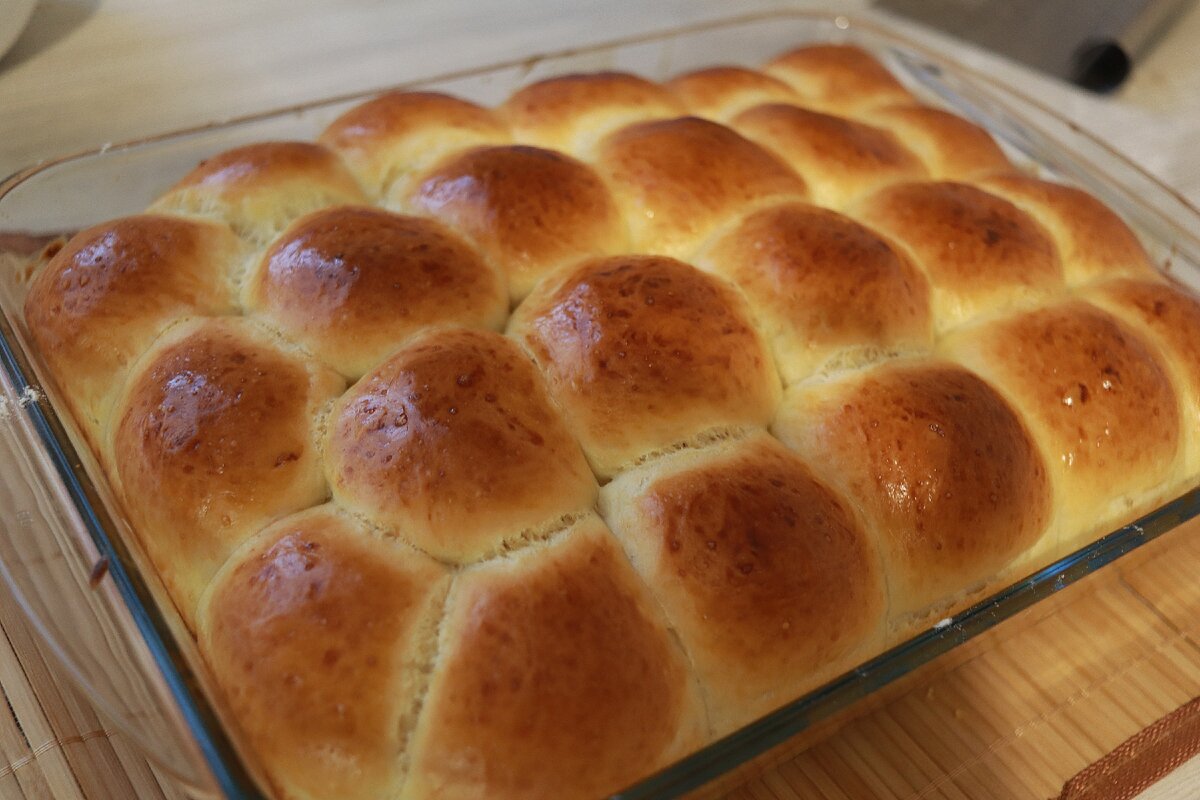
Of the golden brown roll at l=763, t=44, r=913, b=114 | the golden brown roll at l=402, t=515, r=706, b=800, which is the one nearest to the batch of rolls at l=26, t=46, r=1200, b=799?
the golden brown roll at l=402, t=515, r=706, b=800

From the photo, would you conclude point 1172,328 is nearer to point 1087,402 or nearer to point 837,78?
point 1087,402

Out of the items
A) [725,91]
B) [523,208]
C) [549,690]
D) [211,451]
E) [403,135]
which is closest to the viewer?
[549,690]

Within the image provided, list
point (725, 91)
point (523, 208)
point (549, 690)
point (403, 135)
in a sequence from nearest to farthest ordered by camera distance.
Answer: point (549, 690)
point (523, 208)
point (403, 135)
point (725, 91)

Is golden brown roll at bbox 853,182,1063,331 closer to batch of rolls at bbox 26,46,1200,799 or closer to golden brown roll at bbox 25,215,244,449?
batch of rolls at bbox 26,46,1200,799

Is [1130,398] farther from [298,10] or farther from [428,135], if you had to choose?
[298,10]

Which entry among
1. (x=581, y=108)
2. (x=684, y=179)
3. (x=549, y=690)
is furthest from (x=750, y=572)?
(x=581, y=108)

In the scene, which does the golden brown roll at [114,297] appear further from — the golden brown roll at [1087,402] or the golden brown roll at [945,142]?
the golden brown roll at [945,142]
